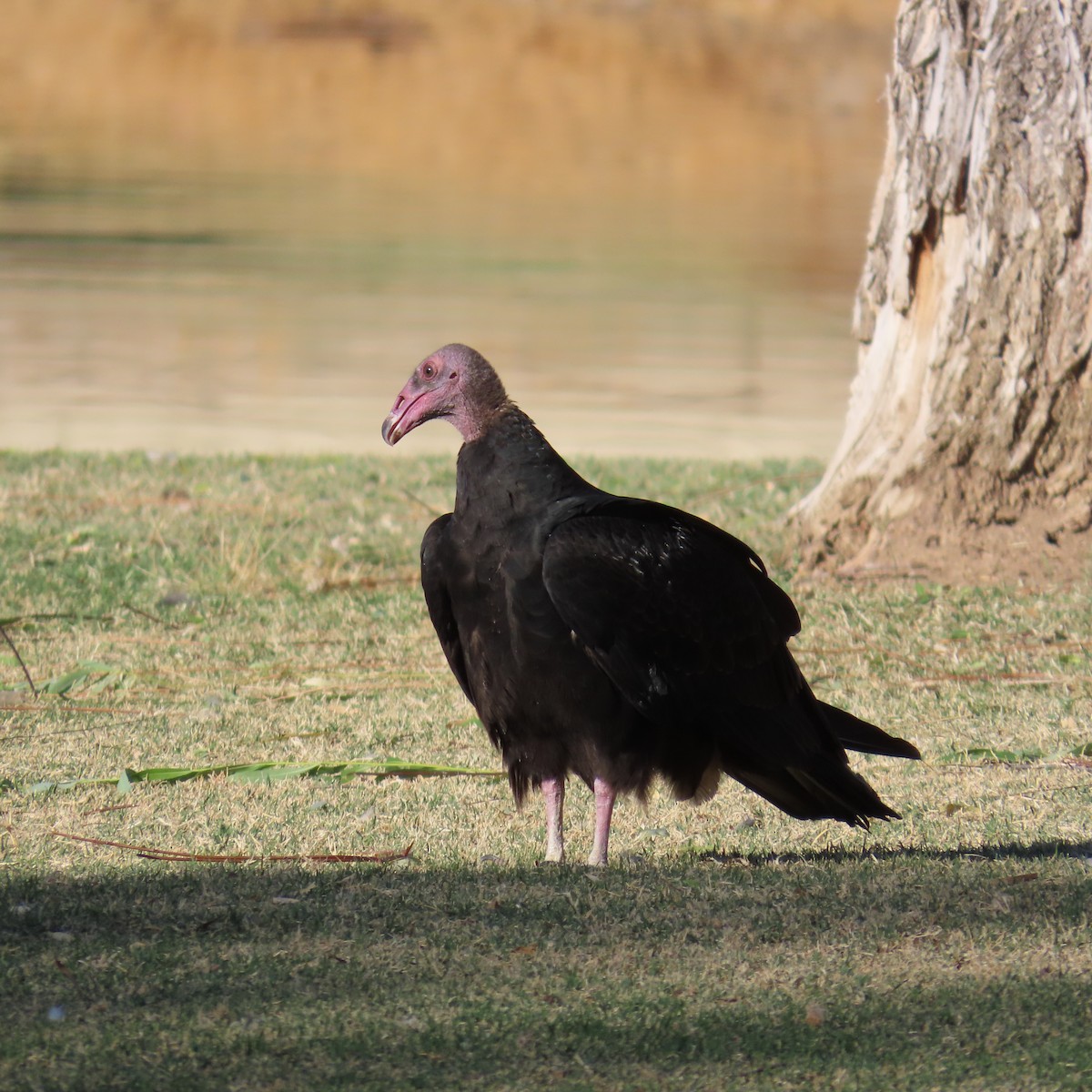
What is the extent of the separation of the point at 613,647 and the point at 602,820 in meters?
0.46

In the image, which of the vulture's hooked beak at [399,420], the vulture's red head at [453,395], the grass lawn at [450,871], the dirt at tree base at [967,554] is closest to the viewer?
the grass lawn at [450,871]

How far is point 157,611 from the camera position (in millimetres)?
7164

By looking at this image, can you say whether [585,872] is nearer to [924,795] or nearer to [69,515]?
[924,795]

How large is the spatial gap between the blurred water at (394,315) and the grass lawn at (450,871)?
4294mm

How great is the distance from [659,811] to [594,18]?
39.2 metres

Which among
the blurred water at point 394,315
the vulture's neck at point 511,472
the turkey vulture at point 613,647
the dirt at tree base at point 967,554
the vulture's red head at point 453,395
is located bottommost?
the blurred water at point 394,315

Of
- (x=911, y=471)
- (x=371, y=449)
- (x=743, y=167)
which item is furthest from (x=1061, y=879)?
(x=743, y=167)

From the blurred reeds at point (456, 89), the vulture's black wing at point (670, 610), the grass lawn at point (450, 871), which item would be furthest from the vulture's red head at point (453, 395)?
the blurred reeds at point (456, 89)

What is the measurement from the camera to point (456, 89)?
36469 millimetres

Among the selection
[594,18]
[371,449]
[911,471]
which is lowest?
[371,449]

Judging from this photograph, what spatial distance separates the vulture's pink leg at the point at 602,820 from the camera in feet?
14.3

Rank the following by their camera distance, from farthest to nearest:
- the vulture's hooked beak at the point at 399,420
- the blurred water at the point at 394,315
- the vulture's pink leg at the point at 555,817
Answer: the blurred water at the point at 394,315, the vulture's hooked beak at the point at 399,420, the vulture's pink leg at the point at 555,817

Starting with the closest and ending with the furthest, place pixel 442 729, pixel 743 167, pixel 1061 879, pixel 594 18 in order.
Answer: pixel 1061 879
pixel 442 729
pixel 743 167
pixel 594 18

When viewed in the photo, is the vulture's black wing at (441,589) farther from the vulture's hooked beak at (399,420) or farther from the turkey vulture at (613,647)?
the vulture's hooked beak at (399,420)
